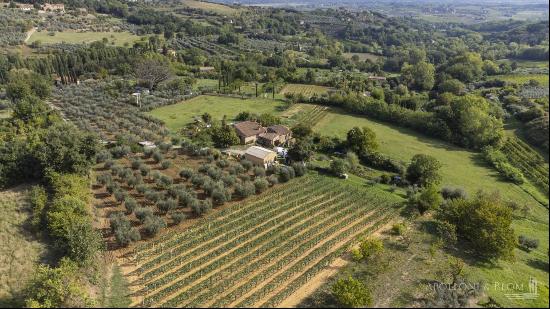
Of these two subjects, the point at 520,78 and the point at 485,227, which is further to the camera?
the point at 520,78

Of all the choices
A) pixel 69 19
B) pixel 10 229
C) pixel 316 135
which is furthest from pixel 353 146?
pixel 69 19

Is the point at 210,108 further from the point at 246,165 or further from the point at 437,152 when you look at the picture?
the point at 437,152

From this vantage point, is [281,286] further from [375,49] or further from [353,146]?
[375,49]

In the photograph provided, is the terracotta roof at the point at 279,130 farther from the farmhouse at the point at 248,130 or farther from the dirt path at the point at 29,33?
the dirt path at the point at 29,33

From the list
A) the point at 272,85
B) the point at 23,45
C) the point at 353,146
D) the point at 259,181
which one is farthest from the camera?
the point at 23,45

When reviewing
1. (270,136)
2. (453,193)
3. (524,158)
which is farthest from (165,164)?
(524,158)

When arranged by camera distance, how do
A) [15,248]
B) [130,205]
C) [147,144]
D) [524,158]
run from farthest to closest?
[147,144] → [524,158] → [130,205] → [15,248]
